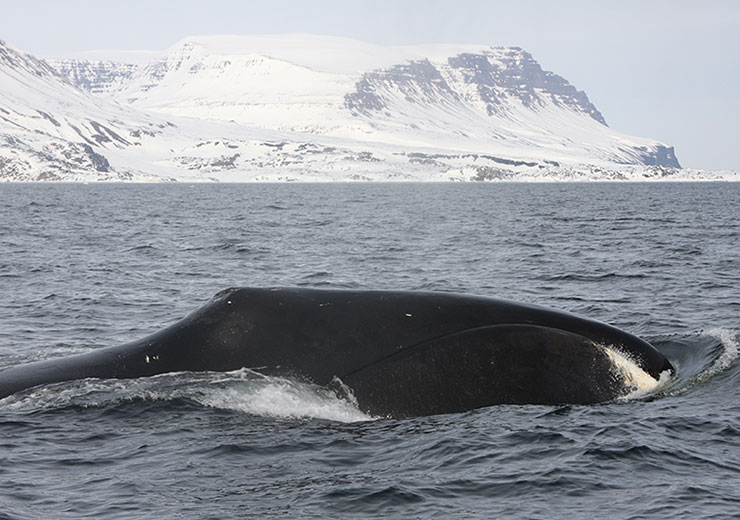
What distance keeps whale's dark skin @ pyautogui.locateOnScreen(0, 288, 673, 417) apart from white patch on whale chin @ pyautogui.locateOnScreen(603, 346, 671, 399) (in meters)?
0.07

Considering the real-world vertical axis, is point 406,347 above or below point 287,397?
above

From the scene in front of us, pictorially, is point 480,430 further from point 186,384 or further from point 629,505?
point 186,384

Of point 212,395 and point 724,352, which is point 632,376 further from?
point 212,395

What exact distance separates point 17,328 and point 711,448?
41.6ft

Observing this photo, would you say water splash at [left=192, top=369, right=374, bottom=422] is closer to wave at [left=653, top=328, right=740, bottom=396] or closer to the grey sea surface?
the grey sea surface

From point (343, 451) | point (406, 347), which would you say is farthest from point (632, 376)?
point (343, 451)

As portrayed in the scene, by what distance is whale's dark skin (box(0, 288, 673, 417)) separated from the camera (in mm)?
9203

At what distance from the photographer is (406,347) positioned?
9234mm

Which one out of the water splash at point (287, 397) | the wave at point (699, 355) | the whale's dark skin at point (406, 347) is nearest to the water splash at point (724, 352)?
the wave at point (699, 355)

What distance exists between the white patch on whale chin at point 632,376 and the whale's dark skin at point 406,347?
7 centimetres

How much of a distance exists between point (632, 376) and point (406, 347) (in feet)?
8.15

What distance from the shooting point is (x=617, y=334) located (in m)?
9.53

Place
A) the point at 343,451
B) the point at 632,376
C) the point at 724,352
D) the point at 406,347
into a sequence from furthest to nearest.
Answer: the point at 724,352, the point at 632,376, the point at 406,347, the point at 343,451

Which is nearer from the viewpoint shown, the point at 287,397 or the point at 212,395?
the point at 287,397
